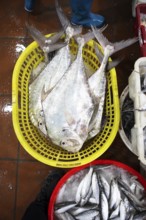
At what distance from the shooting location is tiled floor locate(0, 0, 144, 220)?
88.4 inches

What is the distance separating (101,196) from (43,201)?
36cm

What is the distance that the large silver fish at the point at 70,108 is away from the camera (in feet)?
6.21

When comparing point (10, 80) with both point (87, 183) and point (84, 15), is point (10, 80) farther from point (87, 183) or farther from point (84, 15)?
point (87, 183)

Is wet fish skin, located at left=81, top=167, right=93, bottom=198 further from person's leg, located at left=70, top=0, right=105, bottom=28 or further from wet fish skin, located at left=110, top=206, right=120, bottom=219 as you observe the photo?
person's leg, located at left=70, top=0, right=105, bottom=28

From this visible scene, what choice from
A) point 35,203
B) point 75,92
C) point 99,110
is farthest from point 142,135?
point 35,203

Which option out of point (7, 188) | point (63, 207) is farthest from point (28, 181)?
point (63, 207)

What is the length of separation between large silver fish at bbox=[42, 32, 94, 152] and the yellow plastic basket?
85mm

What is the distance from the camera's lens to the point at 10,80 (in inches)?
95.1

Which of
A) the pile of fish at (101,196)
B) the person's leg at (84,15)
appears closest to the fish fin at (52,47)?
the person's leg at (84,15)

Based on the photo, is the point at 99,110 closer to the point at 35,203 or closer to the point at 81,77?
the point at 81,77

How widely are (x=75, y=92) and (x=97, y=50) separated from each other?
0.97 ft

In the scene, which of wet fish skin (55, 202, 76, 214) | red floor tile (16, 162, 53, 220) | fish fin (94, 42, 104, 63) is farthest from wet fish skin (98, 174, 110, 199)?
A: fish fin (94, 42, 104, 63)

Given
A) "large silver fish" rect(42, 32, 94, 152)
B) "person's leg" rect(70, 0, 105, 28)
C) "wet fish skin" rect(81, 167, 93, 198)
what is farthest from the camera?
"person's leg" rect(70, 0, 105, 28)

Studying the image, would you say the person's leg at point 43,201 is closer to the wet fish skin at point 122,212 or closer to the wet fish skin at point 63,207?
the wet fish skin at point 63,207
